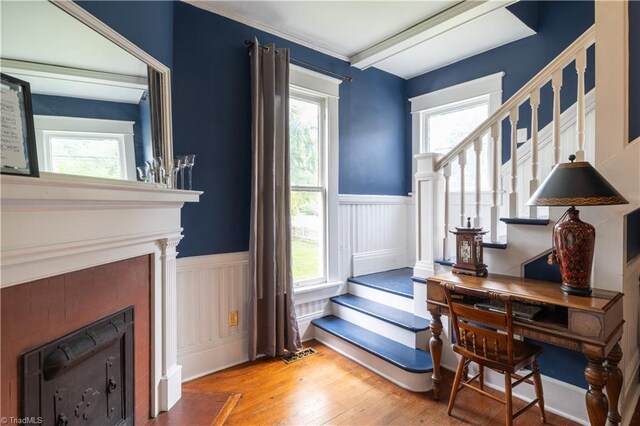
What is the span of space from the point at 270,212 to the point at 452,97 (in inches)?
93.4

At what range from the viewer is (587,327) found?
1527 millimetres

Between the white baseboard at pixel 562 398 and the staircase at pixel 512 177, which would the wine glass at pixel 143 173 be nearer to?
the staircase at pixel 512 177

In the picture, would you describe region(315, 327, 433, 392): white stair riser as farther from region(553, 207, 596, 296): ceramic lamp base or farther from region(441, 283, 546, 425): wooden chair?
region(553, 207, 596, 296): ceramic lamp base

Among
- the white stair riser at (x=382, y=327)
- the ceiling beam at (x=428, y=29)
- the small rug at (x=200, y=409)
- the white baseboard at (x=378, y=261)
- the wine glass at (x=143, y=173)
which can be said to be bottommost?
the small rug at (x=200, y=409)

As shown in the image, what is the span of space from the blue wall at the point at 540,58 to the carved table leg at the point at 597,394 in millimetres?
2104

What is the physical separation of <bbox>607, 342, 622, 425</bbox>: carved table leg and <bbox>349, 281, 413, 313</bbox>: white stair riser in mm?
1324

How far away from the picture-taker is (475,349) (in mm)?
1835

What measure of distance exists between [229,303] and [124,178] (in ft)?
4.33

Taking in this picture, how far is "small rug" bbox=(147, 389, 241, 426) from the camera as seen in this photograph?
1888mm

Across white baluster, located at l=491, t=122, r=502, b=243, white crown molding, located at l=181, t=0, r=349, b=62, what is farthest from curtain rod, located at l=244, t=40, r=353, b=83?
white baluster, located at l=491, t=122, r=502, b=243

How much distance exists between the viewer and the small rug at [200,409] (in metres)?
1.89

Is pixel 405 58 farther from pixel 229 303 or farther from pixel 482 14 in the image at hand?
pixel 229 303

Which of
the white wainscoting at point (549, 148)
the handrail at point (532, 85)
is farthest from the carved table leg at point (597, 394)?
the handrail at point (532, 85)

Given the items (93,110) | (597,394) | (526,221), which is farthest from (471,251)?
(93,110)
